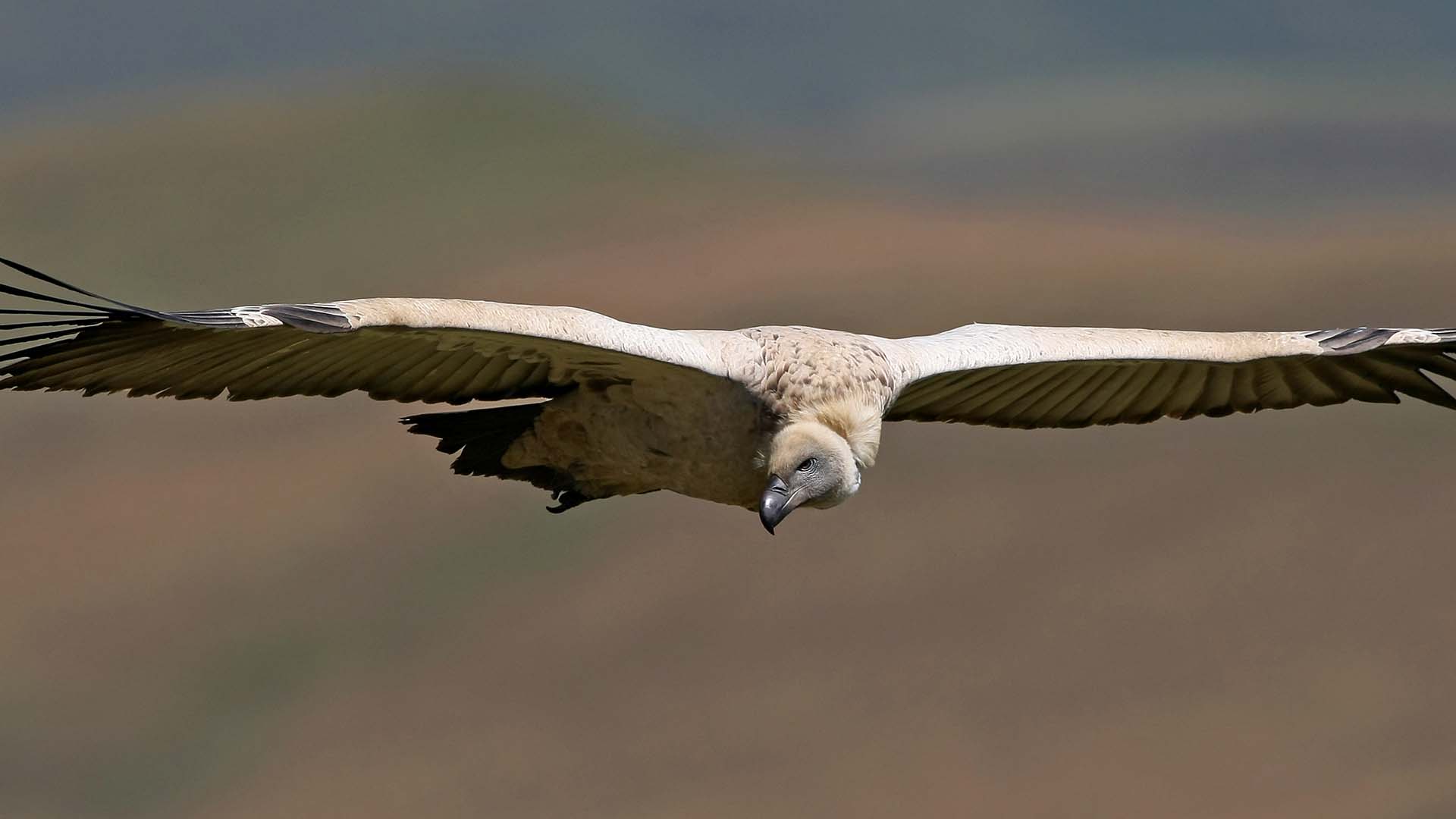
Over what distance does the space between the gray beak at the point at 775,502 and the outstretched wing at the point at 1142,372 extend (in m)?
0.99

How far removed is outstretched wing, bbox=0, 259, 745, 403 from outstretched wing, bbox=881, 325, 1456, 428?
1.50 m

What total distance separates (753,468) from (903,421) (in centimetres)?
207

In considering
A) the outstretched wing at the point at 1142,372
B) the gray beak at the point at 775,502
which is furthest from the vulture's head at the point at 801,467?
the outstretched wing at the point at 1142,372

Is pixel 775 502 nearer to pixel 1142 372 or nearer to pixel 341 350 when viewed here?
pixel 341 350

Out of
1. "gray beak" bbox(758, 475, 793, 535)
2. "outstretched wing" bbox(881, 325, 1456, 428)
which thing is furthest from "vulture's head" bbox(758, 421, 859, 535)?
"outstretched wing" bbox(881, 325, 1456, 428)

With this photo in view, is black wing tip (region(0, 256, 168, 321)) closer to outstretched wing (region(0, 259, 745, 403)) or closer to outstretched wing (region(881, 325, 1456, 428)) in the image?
outstretched wing (region(0, 259, 745, 403))

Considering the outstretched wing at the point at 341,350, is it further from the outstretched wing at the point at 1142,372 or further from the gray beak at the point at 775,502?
the outstretched wing at the point at 1142,372

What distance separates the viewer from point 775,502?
26.7ft

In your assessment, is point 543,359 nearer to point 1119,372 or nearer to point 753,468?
point 753,468

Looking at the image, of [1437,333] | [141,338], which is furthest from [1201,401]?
[141,338]

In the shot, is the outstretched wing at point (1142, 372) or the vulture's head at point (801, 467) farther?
the outstretched wing at point (1142, 372)

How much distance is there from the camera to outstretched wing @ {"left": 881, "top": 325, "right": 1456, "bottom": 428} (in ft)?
29.6

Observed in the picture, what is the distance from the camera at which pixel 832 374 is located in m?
8.35

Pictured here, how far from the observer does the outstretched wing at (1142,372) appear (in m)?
9.02
